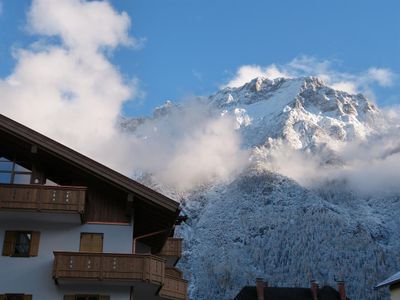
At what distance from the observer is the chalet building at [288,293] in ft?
231

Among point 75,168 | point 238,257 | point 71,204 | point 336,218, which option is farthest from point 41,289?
point 336,218

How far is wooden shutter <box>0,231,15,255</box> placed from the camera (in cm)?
2420

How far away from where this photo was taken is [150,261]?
23.3 metres

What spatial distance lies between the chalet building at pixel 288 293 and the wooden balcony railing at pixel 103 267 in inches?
1919

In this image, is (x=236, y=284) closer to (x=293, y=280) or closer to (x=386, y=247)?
(x=293, y=280)

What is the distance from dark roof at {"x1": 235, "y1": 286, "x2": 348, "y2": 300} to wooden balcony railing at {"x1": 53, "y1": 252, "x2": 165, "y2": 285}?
1927 inches

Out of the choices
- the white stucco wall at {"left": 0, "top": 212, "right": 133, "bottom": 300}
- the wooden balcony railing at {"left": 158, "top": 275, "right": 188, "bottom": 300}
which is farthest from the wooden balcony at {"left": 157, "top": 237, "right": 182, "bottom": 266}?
the white stucco wall at {"left": 0, "top": 212, "right": 133, "bottom": 300}

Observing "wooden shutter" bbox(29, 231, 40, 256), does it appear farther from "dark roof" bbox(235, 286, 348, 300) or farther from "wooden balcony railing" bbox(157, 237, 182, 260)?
"dark roof" bbox(235, 286, 348, 300)

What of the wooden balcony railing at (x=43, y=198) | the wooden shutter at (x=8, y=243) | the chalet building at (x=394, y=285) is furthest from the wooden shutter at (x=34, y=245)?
the chalet building at (x=394, y=285)

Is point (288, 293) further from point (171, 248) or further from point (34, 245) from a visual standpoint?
point (34, 245)

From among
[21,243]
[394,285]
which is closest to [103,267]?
[21,243]

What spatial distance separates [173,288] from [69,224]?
570cm

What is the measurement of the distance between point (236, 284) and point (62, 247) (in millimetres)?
143588

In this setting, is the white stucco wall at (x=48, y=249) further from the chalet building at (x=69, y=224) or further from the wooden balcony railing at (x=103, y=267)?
the wooden balcony railing at (x=103, y=267)
